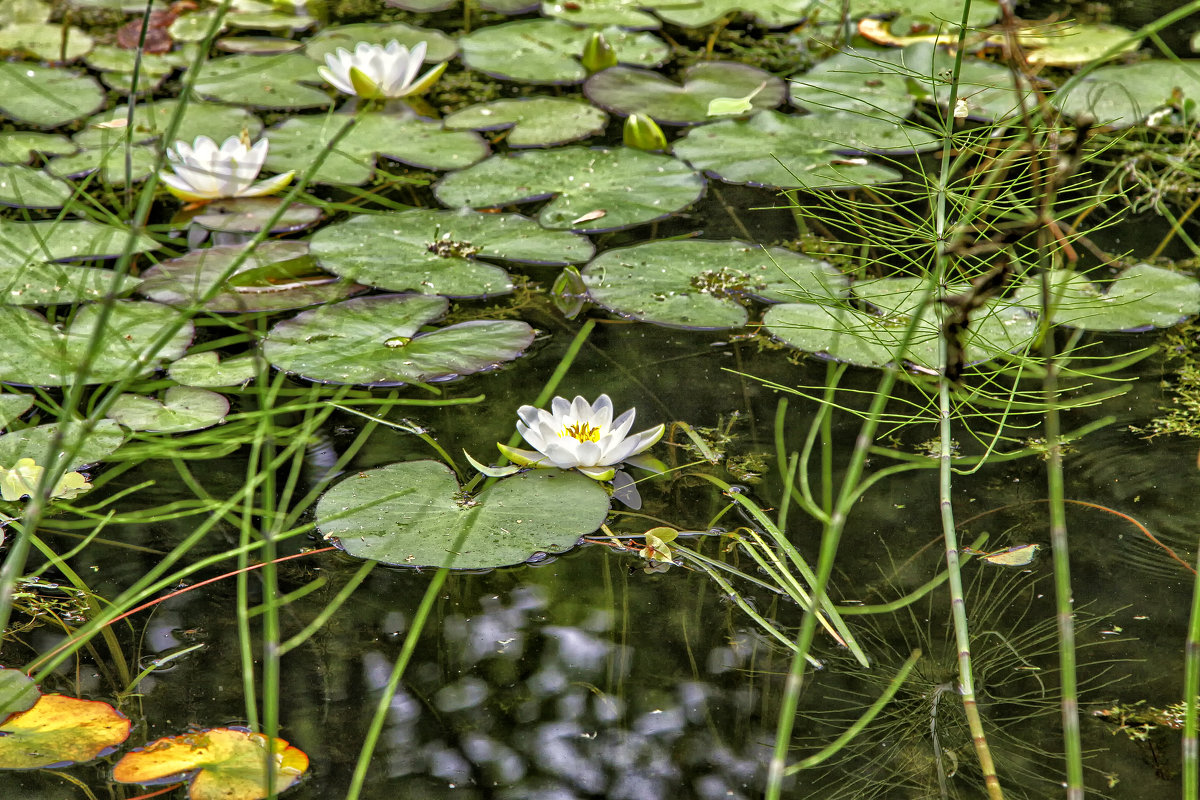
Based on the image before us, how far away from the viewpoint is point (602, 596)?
1.45 metres

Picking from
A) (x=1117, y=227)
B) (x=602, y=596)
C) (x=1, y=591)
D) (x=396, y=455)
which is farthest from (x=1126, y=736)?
(x=1117, y=227)

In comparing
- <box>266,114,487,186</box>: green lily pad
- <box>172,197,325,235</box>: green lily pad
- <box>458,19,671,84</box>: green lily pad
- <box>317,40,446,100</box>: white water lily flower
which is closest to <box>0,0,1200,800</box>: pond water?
<box>172,197,325,235</box>: green lily pad

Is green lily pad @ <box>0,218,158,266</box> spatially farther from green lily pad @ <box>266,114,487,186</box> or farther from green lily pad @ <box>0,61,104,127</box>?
green lily pad @ <box>0,61,104,127</box>

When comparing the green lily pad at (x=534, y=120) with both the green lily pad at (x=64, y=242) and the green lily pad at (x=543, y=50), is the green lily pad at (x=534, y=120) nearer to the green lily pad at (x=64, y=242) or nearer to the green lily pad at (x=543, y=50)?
the green lily pad at (x=543, y=50)

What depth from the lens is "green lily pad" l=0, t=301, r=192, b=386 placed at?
1776 mm

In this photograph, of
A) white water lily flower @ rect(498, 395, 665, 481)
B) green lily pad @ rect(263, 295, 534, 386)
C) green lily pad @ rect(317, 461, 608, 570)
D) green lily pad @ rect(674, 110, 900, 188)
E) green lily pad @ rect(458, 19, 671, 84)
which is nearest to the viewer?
green lily pad @ rect(317, 461, 608, 570)

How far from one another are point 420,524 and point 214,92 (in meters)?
1.83

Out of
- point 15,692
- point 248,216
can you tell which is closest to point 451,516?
point 15,692

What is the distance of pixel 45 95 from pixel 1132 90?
2824 mm

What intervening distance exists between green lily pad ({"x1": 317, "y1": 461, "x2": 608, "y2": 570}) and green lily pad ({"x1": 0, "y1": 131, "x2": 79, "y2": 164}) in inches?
58.6

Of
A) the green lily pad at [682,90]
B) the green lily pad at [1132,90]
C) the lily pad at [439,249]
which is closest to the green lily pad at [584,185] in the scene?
the lily pad at [439,249]

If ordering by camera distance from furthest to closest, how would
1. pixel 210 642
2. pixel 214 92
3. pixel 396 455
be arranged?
pixel 214 92
pixel 396 455
pixel 210 642

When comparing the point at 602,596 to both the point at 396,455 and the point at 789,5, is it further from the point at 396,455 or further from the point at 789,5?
the point at 789,5

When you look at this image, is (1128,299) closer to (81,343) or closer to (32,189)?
(81,343)
